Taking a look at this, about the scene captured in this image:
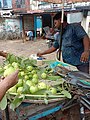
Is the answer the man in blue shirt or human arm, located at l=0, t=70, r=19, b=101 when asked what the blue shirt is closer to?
the man in blue shirt

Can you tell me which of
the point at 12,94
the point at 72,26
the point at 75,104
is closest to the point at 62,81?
the point at 75,104

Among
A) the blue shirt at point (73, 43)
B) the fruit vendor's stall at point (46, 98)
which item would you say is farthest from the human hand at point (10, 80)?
the blue shirt at point (73, 43)

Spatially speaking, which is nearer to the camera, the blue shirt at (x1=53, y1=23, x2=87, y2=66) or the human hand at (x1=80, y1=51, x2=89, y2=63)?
the human hand at (x1=80, y1=51, x2=89, y2=63)

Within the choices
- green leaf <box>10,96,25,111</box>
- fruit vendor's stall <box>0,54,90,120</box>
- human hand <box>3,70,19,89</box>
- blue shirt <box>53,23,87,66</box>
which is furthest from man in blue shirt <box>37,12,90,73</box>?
human hand <box>3,70,19,89</box>

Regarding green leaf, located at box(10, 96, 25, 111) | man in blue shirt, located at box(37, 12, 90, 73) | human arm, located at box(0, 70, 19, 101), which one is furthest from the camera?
man in blue shirt, located at box(37, 12, 90, 73)

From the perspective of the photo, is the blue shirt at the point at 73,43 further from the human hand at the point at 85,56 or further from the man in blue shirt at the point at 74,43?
the human hand at the point at 85,56

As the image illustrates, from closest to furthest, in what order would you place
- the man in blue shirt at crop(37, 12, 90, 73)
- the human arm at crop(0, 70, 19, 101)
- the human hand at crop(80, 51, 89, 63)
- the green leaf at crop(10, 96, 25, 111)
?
the human arm at crop(0, 70, 19, 101) → the green leaf at crop(10, 96, 25, 111) → the human hand at crop(80, 51, 89, 63) → the man in blue shirt at crop(37, 12, 90, 73)

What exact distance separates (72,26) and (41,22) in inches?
837

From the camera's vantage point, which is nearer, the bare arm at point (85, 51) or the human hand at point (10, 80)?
the human hand at point (10, 80)

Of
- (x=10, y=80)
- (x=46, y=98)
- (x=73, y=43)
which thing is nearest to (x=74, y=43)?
(x=73, y=43)

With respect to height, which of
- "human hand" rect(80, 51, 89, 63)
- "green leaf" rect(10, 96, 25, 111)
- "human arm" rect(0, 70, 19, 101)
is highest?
"human arm" rect(0, 70, 19, 101)

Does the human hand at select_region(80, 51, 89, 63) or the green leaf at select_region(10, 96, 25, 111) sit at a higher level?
the green leaf at select_region(10, 96, 25, 111)

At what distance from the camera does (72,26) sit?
4234 mm

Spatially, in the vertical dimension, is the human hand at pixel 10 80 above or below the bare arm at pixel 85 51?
above
